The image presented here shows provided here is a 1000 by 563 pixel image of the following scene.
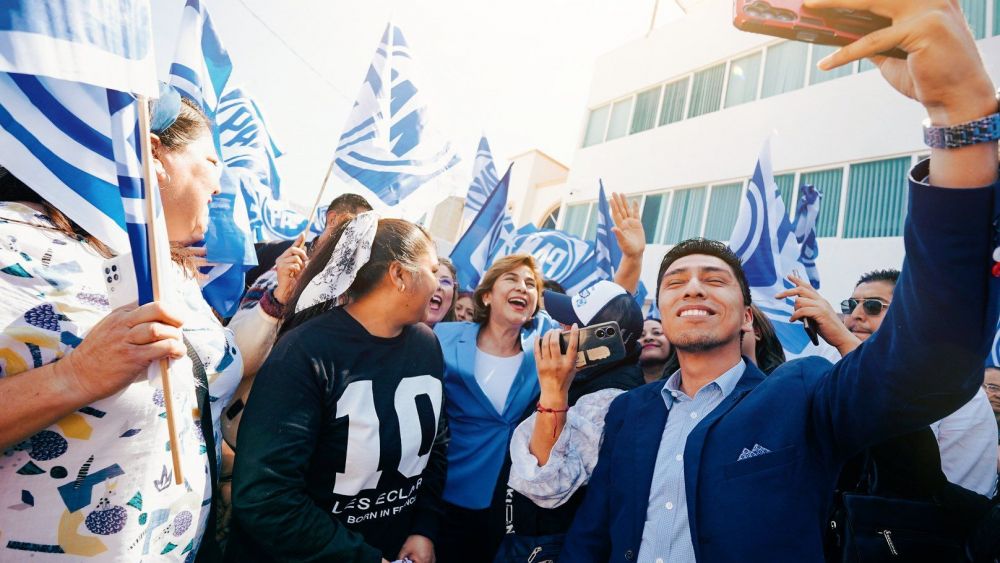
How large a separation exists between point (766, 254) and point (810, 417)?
10.4 ft

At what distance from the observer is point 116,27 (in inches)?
46.3

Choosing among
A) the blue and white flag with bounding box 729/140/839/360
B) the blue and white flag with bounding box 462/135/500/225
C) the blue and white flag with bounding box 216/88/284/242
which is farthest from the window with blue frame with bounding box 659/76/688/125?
the blue and white flag with bounding box 216/88/284/242

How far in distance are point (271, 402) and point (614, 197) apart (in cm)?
267

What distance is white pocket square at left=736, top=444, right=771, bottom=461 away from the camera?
158 cm

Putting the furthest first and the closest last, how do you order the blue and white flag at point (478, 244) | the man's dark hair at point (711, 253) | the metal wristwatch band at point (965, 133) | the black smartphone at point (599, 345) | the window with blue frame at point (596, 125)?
1. the window with blue frame at point (596, 125)
2. the blue and white flag at point (478, 244)
3. the man's dark hair at point (711, 253)
4. the black smartphone at point (599, 345)
5. the metal wristwatch band at point (965, 133)

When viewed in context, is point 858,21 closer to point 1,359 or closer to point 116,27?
point 116,27

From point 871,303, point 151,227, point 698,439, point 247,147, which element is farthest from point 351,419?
point 247,147

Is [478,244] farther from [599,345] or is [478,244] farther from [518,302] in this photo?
[599,345]

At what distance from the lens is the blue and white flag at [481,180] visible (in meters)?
8.59

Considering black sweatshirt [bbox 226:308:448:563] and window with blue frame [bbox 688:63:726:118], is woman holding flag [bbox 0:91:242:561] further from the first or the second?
window with blue frame [bbox 688:63:726:118]

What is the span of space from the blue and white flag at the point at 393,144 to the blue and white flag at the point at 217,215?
100 centimetres

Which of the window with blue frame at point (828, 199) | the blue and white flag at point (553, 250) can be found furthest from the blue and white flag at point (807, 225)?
the window with blue frame at point (828, 199)

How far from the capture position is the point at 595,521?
74.9 inches

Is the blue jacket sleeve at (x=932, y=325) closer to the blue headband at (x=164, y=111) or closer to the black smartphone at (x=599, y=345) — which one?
the black smartphone at (x=599, y=345)
